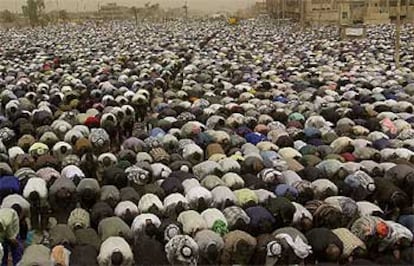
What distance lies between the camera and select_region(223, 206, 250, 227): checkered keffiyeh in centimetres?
543

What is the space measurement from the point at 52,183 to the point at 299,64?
13.5 m

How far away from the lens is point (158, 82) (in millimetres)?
14844

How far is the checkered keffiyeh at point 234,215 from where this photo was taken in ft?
17.8

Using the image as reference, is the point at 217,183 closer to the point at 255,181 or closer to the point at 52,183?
the point at 255,181

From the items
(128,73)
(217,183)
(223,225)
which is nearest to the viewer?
(223,225)

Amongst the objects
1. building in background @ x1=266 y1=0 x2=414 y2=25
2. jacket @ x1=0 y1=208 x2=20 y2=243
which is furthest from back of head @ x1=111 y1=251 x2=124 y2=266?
building in background @ x1=266 y1=0 x2=414 y2=25

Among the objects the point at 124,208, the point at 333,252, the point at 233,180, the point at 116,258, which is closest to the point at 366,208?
the point at 333,252

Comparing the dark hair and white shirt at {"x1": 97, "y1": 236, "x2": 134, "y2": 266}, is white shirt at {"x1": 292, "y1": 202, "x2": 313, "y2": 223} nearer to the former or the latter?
white shirt at {"x1": 97, "y1": 236, "x2": 134, "y2": 266}

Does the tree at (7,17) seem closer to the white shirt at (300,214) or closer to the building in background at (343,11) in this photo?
the building in background at (343,11)

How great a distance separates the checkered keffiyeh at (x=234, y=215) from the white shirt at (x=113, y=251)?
3.58 feet

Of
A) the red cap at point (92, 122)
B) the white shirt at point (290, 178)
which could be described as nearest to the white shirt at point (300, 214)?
the white shirt at point (290, 178)

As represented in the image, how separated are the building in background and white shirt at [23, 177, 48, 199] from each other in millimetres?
24608

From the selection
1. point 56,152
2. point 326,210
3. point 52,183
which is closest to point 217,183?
point 326,210

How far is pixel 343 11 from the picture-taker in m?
29.9
